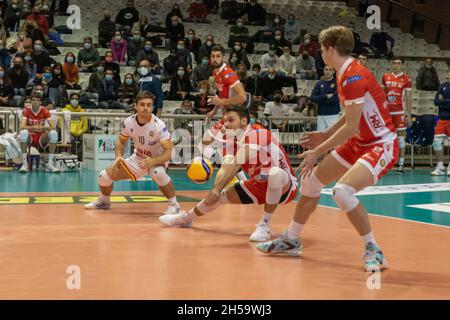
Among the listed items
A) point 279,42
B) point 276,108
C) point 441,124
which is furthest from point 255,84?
point 441,124

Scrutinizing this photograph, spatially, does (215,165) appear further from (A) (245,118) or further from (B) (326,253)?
(B) (326,253)

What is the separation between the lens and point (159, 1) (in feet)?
77.3

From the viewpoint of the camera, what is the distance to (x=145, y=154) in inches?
346

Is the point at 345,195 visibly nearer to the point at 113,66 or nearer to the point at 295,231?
the point at 295,231

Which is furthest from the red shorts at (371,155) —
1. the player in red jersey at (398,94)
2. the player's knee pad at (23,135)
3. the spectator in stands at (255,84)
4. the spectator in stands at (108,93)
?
the spectator in stands at (255,84)

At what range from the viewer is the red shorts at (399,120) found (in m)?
14.6

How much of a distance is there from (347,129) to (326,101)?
1089 centimetres

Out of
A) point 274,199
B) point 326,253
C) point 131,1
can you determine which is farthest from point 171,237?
point 131,1

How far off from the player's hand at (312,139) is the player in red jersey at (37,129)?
10.2 metres

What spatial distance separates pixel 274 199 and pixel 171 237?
1.04 metres

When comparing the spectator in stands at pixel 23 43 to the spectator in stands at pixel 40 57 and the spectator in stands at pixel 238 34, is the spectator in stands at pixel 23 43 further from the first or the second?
the spectator in stands at pixel 238 34

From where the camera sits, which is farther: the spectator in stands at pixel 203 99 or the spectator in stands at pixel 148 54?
the spectator in stands at pixel 148 54

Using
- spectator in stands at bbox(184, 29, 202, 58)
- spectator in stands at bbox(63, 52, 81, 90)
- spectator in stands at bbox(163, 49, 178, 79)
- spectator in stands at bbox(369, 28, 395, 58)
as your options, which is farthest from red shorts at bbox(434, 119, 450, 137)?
spectator in stands at bbox(63, 52, 81, 90)

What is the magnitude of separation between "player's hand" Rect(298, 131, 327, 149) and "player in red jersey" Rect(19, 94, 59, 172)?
33.4 feet
